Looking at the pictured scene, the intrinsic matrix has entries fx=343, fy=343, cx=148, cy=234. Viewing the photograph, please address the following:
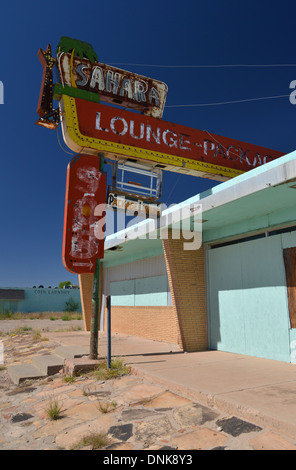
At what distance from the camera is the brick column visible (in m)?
10.3

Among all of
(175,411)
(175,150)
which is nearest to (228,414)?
(175,411)

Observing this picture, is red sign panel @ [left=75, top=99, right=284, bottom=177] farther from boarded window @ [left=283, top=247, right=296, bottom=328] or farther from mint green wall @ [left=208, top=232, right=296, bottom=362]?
boarded window @ [left=283, top=247, right=296, bottom=328]

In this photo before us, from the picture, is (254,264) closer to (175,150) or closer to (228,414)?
(175,150)

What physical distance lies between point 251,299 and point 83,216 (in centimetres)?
495

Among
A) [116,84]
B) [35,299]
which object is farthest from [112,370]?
[35,299]

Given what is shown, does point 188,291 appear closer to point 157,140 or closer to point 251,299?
point 251,299

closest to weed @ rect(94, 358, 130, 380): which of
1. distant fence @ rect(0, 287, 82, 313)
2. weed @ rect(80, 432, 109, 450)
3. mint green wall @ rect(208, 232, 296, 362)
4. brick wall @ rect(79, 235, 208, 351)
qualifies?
brick wall @ rect(79, 235, 208, 351)

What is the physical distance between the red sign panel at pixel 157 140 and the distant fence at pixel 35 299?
40.4m

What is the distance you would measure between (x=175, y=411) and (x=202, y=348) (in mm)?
5658

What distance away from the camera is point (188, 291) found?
1051cm

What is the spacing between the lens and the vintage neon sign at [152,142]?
932cm

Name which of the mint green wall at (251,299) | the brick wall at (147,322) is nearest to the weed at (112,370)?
the brick wall at (147,322)

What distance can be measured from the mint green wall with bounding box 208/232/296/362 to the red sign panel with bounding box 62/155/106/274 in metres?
3.87

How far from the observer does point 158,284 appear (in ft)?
45.3
